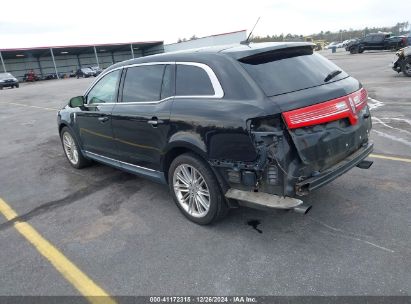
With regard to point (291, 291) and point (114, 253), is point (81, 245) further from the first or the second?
point (291, 291)

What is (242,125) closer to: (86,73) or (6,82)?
(6,82)

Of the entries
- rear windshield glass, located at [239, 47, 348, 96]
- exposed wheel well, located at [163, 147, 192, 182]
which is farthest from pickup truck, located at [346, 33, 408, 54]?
exposed wheel well, located at [163, 147, 192, 182]

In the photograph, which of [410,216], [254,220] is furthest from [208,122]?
[410,216]

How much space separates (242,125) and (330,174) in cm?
99

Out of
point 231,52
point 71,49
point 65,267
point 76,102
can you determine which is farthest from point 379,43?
point 71,49

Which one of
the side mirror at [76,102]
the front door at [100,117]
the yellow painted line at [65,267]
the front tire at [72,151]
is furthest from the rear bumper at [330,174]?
the front tire at [72,151]

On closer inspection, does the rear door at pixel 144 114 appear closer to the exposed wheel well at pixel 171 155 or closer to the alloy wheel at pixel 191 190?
the exposed wheel well at pixel 171 155

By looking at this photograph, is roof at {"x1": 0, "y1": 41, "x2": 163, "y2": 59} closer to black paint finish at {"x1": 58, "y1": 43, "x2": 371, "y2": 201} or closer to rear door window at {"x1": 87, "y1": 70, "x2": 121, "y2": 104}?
rear door window at {"x1": 87, "y1": 70, "x2": 121, "y2": 104}

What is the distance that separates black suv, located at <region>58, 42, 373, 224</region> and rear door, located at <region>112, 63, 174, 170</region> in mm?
13

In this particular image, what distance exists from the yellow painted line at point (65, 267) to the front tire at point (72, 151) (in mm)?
1723

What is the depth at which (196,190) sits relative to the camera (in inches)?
154

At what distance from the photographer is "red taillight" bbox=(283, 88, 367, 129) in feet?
10.2

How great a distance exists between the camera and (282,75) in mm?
3520

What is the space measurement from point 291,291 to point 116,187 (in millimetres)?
3246
